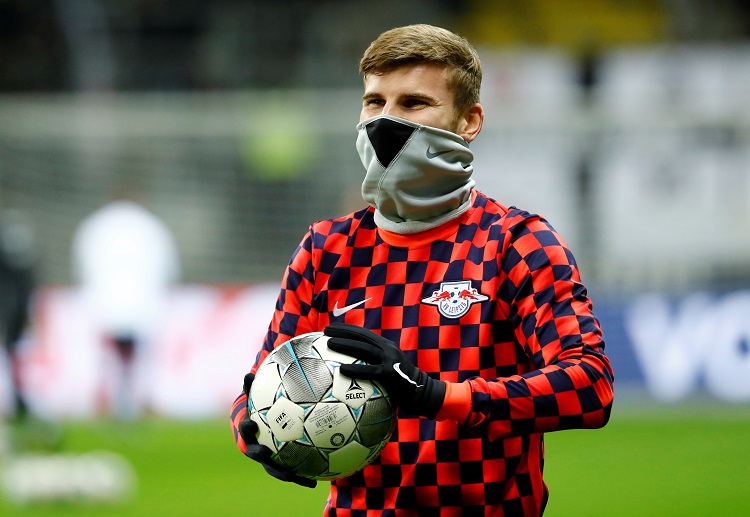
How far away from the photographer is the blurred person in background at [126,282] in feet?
46.1

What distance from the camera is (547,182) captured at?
1670 centimetres

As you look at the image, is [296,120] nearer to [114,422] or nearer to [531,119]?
[531,119]

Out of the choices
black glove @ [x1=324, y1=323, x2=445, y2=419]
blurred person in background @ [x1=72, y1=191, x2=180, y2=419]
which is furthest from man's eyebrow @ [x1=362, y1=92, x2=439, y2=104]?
blurred person in background @ [x1=72, y1=191, x2=180, y2=419]

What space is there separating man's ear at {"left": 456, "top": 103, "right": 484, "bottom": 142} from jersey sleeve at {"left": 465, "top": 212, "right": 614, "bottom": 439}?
1.29ft

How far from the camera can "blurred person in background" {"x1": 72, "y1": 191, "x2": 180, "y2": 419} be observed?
553 inches

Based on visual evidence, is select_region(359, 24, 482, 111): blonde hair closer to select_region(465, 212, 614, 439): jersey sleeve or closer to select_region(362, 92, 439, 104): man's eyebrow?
select_region(362, 92, 439, 104): man's eyebrow

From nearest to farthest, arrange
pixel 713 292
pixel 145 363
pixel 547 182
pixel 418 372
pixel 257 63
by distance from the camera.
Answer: pixel 418 372 → pixel 713 292 → pixel 145 363 → pixel 547 182 → pixel 257 63

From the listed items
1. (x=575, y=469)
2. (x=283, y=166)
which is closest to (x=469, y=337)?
(x=575, y=469)

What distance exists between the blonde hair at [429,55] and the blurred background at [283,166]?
9.23 m

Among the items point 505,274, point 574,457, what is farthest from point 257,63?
point 505,274

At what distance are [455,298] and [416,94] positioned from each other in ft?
1.86

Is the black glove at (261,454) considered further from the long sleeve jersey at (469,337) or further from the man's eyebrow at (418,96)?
the man's eyebrow at (418,96)

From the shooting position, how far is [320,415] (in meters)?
3.29

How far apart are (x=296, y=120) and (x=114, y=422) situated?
205 inches
